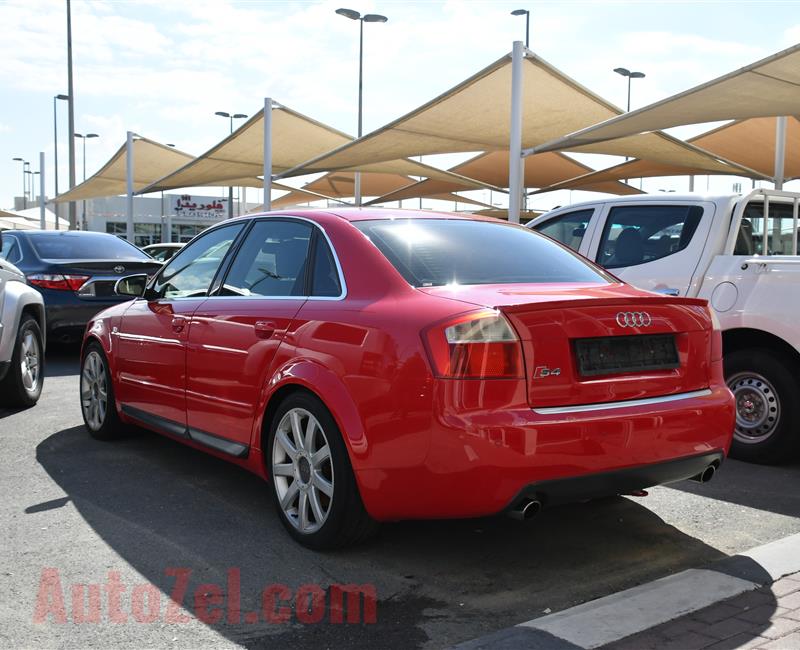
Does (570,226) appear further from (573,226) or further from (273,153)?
(273,153)

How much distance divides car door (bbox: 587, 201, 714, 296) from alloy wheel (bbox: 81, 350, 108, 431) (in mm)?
3738

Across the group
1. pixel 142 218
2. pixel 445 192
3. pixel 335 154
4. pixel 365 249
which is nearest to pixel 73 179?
pixel 445 192

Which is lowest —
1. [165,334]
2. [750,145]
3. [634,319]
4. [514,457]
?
[514,457]

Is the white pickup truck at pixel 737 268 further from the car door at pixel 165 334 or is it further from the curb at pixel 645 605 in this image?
the car door at pixel 165 334

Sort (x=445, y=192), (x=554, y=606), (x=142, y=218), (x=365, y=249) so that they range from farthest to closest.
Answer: (x=142, y=218) → (x=445, y=192) → (x=365, y=249) → (x=554, y=606)

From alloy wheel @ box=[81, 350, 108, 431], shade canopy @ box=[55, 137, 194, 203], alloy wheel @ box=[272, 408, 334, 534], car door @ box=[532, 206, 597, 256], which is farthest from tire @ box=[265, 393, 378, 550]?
shade canopy @ box=[55, 137, 194, 203]

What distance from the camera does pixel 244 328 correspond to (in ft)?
14.9

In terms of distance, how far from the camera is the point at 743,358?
6035 millimetres

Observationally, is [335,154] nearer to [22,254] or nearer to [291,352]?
[22,254]

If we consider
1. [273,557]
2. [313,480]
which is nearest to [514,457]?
[313,480]

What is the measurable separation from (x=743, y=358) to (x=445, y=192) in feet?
92.7

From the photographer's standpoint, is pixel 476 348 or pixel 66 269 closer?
pixel 476 348

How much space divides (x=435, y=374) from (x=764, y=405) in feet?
11.2

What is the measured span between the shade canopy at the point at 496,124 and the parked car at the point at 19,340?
9.21 meters
